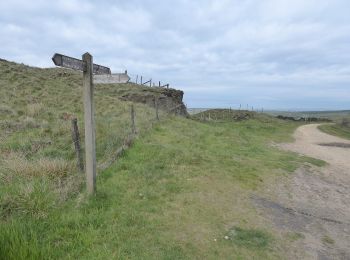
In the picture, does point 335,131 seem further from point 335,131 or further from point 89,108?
point 89,108

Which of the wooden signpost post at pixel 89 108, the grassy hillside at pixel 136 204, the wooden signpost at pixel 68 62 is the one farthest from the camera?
the wooden signpost post at pixel 89 108

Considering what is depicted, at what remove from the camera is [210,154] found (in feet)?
40.9

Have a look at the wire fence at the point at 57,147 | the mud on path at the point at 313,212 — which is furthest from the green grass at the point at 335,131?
the wire fence at the point at 57,147

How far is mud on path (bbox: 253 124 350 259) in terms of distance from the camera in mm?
5914

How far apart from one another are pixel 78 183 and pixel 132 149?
154 inches

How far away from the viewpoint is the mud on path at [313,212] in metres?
5.91

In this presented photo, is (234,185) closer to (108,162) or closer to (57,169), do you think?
(108,162)

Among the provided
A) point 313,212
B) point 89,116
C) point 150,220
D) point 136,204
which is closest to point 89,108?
point 89,116

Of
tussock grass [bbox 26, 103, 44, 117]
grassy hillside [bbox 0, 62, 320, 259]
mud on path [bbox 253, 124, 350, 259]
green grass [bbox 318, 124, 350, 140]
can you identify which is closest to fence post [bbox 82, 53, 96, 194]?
grassy hillside [bbox 0, 62, 320, 259]

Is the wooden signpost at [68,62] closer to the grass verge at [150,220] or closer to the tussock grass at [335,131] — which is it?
the grass verge at [150,220]

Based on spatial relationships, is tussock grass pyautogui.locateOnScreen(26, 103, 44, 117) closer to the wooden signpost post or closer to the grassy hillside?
the grassy hillside

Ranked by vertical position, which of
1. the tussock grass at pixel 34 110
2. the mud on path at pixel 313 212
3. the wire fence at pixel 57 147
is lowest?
the mud on path at pixel 313 212

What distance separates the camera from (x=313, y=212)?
7801 millimetres

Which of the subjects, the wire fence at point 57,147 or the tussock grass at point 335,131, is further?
the tussock grass at point 335,131
